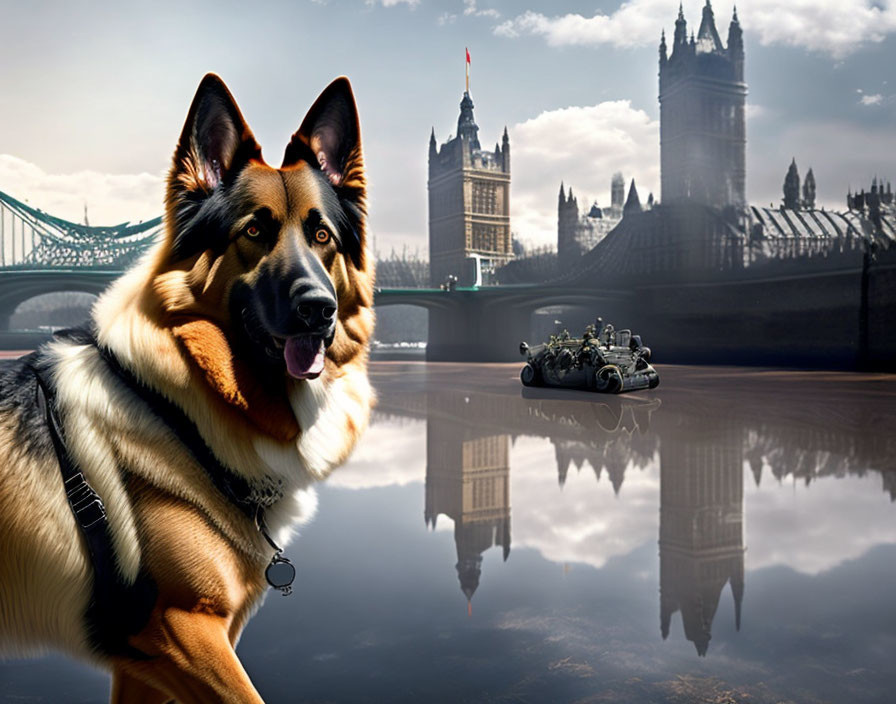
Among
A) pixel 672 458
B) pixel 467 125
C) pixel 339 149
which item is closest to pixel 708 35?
pixel 467 125

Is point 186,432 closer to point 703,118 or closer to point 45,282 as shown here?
point 45,282

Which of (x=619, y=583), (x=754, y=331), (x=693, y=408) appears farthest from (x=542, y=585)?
(x=754, y=331)

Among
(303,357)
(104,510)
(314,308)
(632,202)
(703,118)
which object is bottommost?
(104,510)

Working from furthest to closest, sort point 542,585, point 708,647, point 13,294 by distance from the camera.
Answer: point 13,294, point 542,585, point 708,647

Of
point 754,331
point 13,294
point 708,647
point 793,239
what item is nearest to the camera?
point 708,647

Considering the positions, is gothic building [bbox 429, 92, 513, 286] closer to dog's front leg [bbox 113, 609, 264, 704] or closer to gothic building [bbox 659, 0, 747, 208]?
gothic building [bbox 659, 0, 747, 208]

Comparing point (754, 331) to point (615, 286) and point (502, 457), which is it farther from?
point (502, 457)

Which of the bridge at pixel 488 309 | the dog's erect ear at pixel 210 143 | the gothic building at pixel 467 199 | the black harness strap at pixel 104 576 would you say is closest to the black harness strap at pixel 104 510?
the black harness strap at pixel 104 576

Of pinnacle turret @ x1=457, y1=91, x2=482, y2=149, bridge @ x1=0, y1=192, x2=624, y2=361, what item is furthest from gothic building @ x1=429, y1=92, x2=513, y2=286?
bridge @ x1=0, y1=192, x2=624, y2=361
